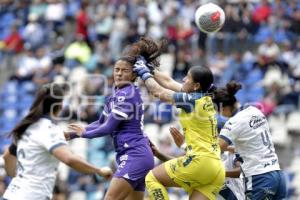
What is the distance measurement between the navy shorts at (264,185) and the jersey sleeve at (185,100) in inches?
61.6

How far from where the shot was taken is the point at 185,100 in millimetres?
9133

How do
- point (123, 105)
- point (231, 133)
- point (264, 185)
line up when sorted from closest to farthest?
point (123, 105)
point (231, 133)
point (264, 185)

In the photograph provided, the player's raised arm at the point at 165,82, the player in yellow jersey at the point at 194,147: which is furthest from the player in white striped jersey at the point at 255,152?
the player in yellow jersey at the point at 194,147

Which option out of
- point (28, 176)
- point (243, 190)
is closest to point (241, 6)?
point (243, 190)

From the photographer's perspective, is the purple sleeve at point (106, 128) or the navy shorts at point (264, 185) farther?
the navy shorts at point (264, 185)

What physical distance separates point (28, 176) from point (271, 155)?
334 centimetres

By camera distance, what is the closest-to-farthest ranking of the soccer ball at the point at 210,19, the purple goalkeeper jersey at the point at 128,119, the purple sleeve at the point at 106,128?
1. the purple sleeve at the point at 106,128
2. the purple goalkeeper jersey at the point at 128,119
3. the soccer ball at the point at 210,19

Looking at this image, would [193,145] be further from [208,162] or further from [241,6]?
[241,6]

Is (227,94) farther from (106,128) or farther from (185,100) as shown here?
(106,128)

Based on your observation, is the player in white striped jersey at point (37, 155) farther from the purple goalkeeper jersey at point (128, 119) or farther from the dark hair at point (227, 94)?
the dark hair at point (227, 94)

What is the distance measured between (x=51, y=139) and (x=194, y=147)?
1809 millimetres

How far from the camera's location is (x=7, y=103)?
75.0 ft

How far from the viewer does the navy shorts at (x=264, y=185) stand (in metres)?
10.1

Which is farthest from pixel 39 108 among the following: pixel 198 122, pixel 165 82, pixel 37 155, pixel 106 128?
pixel 165 82
